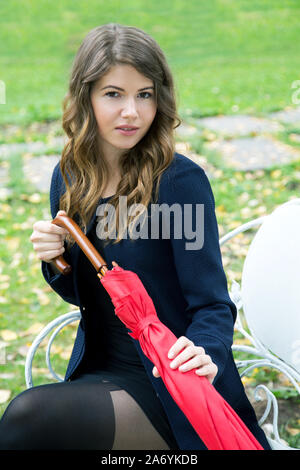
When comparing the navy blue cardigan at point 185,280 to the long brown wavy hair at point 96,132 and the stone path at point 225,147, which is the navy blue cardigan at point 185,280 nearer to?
the long brown wavy hair at point 96,132

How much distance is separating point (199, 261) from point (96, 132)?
600 millimetres

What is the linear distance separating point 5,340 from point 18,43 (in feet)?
38.0

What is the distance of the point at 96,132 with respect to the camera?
2059 mm

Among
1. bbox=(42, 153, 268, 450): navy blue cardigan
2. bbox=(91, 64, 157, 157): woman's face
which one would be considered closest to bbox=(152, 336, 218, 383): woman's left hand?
bbox=(42, 153, 268, 450): navy blue cardigan

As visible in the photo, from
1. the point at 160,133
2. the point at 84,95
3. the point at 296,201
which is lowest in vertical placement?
the point at 296,201

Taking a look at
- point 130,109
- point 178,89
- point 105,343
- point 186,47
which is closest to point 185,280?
point 105,343

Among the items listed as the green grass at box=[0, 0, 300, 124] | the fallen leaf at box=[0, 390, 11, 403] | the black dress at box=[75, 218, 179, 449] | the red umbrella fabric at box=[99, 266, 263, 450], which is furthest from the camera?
the green grass at box=[0, 0, 300, 124]

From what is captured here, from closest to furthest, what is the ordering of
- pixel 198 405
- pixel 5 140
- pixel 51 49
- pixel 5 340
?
pixel 198 405 → pixel 5 340 → pixel 5 140 → pixel 51 49

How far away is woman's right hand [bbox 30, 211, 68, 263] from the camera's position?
1884 millimetres

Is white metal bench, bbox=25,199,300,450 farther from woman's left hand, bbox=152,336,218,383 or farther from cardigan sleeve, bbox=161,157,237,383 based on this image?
woman's left hand, bbox=152,336,218,383

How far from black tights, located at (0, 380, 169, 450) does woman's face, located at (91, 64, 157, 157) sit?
82 cm

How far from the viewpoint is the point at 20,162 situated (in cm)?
590
